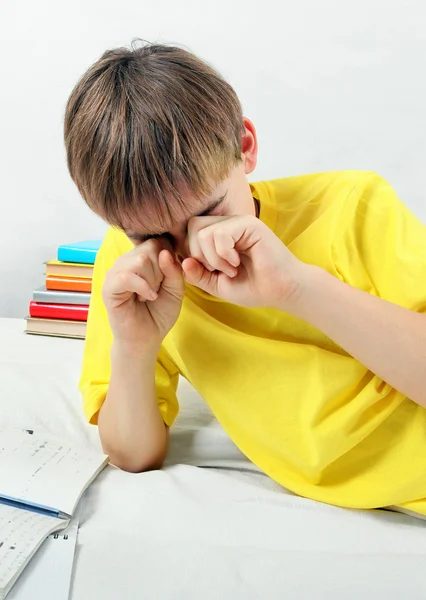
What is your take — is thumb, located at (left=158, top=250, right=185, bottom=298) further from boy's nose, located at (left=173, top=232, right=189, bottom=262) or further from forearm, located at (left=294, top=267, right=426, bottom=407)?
forearm, located at (left=294, top=267, right=426, bottom=407)

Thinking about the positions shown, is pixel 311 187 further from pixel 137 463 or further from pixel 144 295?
pixel 137 463

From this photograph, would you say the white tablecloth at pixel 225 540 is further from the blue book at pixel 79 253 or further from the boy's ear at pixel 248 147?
the blue book at pixel 79 253

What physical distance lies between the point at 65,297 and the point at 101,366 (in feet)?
1.80

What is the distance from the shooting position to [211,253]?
704 millimetres

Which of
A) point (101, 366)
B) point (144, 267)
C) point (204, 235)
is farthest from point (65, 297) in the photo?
point (204, 235)

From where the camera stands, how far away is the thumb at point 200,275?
744 millimetres

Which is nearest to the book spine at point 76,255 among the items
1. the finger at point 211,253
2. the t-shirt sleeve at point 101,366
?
the t-shirt sleeve at point 101,366

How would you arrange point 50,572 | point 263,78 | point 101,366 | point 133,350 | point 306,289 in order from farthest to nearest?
point 263,78, point 101,366, point 133,350, point 306,289, point 50,572

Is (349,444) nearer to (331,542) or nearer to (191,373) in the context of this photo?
(331,542)

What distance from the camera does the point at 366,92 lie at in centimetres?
158

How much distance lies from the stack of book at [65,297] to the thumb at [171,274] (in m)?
0.68

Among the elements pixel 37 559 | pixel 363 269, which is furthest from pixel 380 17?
pixel 37 559

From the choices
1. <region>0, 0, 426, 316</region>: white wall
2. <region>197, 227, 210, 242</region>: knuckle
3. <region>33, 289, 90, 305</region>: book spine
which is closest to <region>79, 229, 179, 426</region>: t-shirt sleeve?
<region>197, 227, 210, 242</region>: knuckle

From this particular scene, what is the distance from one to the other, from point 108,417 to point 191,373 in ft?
0.40
